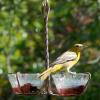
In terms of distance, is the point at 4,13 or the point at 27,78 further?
the point at 4,13

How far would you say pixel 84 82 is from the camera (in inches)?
191

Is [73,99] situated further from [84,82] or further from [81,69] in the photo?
[84,82]

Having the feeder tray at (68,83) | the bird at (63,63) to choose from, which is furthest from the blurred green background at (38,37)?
the feeder tray at (68,83)

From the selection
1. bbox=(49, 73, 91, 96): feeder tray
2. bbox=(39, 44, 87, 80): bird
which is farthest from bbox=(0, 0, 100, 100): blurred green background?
bbox=(49, 73, 91, 96): feeder tray

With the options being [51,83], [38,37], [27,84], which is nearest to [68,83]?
[51,83]

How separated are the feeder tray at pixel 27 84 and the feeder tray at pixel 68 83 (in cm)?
9

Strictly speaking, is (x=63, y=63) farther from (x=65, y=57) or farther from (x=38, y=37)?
(x=38, y=37)

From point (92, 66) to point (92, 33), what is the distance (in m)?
0.67

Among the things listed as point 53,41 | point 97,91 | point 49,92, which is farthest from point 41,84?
point 53,41

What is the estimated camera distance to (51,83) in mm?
4910

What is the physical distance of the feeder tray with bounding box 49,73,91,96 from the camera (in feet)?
15.7

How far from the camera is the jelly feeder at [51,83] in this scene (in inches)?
189

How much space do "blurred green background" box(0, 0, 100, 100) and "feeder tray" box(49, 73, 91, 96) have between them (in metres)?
3.51

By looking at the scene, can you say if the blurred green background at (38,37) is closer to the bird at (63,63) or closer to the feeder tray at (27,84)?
the bird at (63,63)
